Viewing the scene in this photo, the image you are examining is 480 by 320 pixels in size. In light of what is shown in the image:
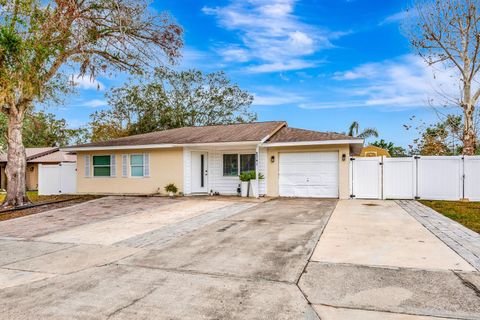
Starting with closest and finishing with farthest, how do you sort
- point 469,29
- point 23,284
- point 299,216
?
1. point 23,284
2. point 299,216
3. point 469,29

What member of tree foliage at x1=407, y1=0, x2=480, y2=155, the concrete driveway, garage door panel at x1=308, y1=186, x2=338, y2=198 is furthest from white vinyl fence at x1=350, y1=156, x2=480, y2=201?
tree foliage at x1=407, y1=0, x2=480, y2=155

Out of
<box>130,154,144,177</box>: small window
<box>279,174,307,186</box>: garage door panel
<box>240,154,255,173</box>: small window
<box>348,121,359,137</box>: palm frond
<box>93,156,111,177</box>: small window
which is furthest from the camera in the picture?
<box>348,121,359,137</box>: palm frond

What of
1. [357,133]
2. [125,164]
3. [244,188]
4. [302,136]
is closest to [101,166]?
[125,164]

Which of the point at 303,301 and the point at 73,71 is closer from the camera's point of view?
the point at 303,301

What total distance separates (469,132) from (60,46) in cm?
1965

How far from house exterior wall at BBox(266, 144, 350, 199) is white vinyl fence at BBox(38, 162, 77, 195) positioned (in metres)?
11.1

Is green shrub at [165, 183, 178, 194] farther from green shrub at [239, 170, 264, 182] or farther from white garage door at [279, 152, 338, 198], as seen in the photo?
white garage door at [279, 152, 338, 198]

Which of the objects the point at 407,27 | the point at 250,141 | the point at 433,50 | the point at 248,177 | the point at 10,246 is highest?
the point at 407,27

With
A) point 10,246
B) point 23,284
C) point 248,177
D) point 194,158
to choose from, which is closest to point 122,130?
point 194,158

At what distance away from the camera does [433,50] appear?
746 inches

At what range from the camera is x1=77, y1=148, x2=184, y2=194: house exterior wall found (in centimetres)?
1617

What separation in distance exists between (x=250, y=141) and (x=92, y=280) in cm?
1042

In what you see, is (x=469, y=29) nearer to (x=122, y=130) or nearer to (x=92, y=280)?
(x=92, y=280)

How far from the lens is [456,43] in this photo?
1850 centimetres
